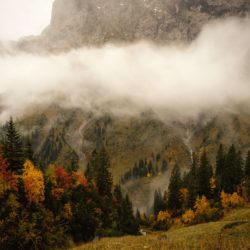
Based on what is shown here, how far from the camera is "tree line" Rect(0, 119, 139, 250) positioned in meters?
54.2

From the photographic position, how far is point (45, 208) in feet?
211

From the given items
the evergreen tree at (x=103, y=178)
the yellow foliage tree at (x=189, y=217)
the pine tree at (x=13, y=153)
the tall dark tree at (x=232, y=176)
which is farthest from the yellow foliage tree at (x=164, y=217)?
the pine tree at (x=13, y=153)

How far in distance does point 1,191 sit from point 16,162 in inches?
345

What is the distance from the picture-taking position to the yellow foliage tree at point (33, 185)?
6035 cm

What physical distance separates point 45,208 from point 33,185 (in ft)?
20.0

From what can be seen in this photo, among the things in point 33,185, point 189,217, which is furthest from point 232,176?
point 33,185

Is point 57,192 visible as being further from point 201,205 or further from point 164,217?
point 164,217

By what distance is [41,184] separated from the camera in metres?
62.8

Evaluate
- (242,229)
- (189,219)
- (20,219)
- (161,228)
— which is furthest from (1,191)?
(161,228)

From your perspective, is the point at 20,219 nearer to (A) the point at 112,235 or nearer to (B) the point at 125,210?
(A) the point at 112,235

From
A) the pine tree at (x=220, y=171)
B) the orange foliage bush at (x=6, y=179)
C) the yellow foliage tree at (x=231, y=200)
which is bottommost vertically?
the yellow foliage tree at (x=231, y=200)

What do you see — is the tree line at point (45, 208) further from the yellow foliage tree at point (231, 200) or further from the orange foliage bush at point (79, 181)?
the yellow foliage tree at point (231, 200)

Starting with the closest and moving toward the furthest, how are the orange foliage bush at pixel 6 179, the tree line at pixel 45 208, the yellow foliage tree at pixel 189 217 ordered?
the tree line at pixel 45 208 → the orange foliage bush at pixel 6 179 → the yellow foliage tree at pixel 189 217

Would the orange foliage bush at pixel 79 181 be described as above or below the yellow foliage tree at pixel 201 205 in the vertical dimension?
above
